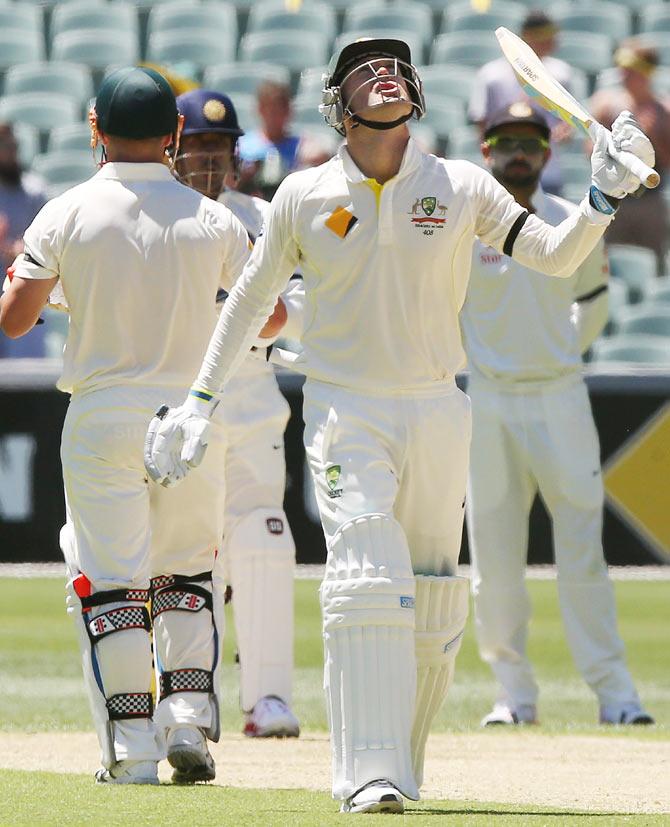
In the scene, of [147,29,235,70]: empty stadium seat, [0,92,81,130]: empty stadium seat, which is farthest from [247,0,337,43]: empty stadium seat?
[0,92,81,130]: empty stadium seat

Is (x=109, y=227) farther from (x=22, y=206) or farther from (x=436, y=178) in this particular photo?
(x=22, y=206)

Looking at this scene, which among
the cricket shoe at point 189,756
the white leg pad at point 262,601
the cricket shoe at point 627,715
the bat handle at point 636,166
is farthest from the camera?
the cricket shoe at point 627,715

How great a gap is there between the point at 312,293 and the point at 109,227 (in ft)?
2.33

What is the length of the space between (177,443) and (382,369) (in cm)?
57

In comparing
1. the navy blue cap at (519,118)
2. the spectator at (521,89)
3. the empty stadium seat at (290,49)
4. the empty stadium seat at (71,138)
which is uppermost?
the empty stadium seat at (290,49)

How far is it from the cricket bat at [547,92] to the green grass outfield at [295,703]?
5.69 feet

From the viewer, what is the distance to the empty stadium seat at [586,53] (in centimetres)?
1711

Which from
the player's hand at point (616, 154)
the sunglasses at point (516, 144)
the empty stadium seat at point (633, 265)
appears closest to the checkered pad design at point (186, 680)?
the player's hand at point (616, 154)

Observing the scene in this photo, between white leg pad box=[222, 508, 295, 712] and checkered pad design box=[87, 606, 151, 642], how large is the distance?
1.68 m

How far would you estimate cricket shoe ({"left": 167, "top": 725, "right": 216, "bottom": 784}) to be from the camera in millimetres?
5684

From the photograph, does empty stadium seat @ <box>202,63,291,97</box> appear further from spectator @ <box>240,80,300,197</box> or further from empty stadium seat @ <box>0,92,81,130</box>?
spectator @ <box>240,80,300,197</box>

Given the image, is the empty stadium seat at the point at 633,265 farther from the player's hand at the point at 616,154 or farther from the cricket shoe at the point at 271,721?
the player's hand at the point at 616,154

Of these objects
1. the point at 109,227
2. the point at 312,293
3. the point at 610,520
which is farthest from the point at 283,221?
the point at 610,520

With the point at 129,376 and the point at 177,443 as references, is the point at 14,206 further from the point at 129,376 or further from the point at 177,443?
the point at 177,443
